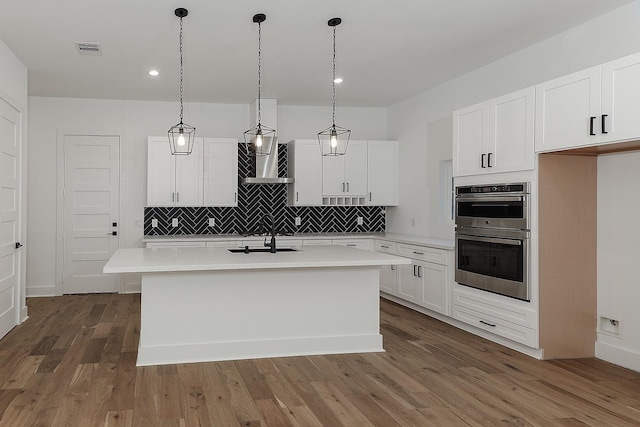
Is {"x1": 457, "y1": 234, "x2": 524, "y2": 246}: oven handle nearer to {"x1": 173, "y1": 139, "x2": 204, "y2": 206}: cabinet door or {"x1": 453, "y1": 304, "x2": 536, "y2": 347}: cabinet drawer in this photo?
{"x1": 453, "y1": 304, "x2": 536, "y2": 347}: cabinet drawer

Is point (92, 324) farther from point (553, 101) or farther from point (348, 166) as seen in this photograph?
point (553, 101)

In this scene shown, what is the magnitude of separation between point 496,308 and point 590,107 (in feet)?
6.07

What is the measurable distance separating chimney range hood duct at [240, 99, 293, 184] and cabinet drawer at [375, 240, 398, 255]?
1.40m

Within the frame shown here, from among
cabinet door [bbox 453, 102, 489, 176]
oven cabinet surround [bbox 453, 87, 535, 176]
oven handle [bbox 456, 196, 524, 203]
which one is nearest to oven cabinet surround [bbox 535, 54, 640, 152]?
oven cabinet surround [bbox 453, 87, 535, 176]

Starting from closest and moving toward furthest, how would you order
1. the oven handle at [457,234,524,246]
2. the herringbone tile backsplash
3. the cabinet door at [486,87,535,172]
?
the cabinet door at [486,87,535,172]
the oven handle at [457,234,524,246]
the herringbone tile backsplash

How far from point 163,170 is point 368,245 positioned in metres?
2.80

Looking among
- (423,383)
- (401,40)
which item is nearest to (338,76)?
(401,40)

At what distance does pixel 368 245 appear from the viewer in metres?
7.70

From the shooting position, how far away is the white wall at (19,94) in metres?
5.16

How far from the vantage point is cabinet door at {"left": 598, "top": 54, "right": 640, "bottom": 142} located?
3561 millimetres

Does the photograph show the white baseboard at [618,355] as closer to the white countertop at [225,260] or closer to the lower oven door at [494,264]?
the lower oven door at [494,264]

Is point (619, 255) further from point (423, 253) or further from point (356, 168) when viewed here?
point (356, 168)

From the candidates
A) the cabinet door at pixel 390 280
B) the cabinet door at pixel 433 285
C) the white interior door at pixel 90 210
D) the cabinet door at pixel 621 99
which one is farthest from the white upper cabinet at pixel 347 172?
the cabinet door at pixel 621 99

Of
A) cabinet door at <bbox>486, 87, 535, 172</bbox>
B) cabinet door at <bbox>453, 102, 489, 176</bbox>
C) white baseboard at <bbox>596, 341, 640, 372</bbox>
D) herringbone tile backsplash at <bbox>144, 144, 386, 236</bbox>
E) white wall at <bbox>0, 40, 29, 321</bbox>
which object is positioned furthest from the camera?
herringbone tile backsplash at <bbox>144, 144, 386, 236</bbox>
